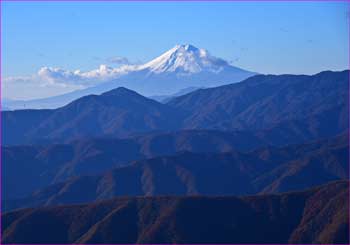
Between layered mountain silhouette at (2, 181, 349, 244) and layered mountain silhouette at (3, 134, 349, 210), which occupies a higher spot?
layered mountain silhouette at (2, 181, 349, 244)

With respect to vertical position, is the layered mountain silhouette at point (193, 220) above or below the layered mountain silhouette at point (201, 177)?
above

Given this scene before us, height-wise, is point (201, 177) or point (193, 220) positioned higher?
point (193, 220)

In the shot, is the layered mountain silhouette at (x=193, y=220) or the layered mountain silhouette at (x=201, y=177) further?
the layered mountain silhouette at (x=201, y=177)

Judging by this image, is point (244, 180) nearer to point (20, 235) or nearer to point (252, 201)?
point (252, 201)

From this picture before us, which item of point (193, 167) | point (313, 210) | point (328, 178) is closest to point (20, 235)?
point (313, 210)

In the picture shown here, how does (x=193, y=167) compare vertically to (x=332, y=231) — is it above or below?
below
